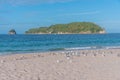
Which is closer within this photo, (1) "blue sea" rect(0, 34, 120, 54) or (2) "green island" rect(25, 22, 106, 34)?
(1) "blue sea" rect(0, 34, 120, 54)

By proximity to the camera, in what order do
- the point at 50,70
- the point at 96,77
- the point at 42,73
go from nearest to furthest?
the point at 96,77
the point at 42,73
the point at 50,70

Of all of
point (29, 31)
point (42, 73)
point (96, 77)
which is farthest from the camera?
point (29, 31)

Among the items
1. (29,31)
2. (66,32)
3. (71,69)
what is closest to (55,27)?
(66,32)

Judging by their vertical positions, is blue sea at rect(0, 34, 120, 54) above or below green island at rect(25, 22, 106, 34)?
below

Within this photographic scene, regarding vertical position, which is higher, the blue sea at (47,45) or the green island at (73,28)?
the green island at (73,28)

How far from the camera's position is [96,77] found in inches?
398

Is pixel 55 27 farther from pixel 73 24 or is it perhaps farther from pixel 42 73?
pixel 42 73

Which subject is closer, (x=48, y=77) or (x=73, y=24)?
(x=48, y=77)

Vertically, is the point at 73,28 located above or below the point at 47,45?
above

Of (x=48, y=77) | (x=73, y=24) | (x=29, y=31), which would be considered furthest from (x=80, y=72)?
(x=29, y=31)

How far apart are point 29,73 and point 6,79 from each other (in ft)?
4.58

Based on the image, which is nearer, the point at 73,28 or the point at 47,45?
the point at 47,45

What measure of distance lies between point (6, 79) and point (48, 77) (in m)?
1.50

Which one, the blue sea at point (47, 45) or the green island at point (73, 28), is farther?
the green island at point (73, 28)
